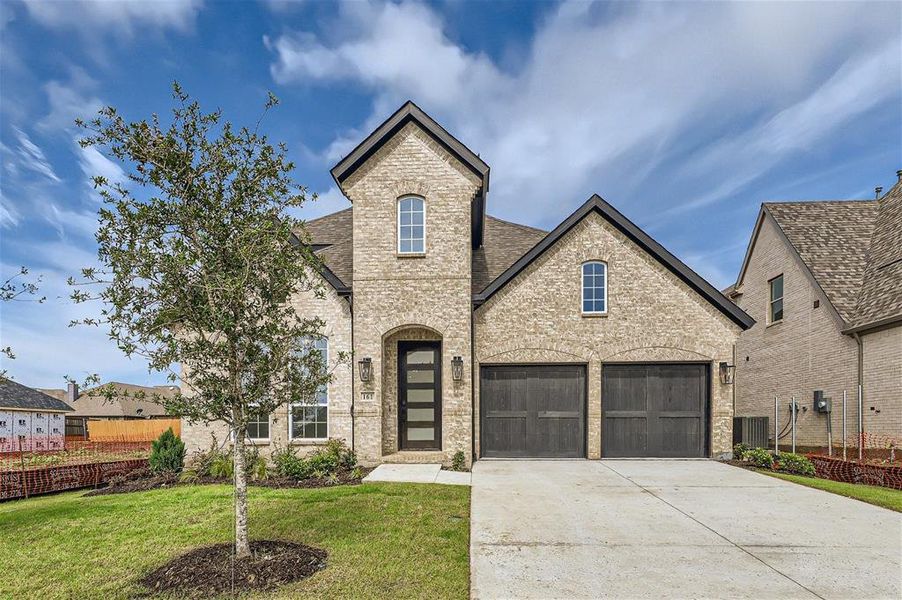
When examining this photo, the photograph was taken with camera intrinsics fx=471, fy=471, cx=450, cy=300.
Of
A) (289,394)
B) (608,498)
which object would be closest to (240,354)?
(289,394)

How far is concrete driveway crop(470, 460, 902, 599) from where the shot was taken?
465 cm

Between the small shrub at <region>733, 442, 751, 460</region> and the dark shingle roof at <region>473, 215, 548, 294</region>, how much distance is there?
7.34 m

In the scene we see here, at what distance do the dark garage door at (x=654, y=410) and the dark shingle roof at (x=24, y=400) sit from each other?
1229 inches

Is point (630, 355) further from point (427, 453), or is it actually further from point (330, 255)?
point (330, 255)

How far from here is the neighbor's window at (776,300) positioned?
15.7 meters

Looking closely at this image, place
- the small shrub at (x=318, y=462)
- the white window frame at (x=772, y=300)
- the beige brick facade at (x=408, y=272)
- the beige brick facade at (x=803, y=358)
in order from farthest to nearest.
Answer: the white window frame at (x=772, y=300), the beige brick facade at (x=803, y=358), the beige brick facade at (x=408, y=272), the small shrub at (x=318, y=462)

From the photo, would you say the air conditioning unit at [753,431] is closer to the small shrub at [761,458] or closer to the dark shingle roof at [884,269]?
the small shrub at [761,458]

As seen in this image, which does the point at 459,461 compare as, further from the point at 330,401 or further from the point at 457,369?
the point at 330,401

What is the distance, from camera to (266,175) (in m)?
5.35

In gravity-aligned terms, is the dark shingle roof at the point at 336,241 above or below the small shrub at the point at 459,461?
above

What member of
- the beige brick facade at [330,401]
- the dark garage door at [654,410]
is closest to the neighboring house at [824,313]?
the dark garage door at [654,410]

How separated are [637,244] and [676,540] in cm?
786

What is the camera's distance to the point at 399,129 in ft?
37.5

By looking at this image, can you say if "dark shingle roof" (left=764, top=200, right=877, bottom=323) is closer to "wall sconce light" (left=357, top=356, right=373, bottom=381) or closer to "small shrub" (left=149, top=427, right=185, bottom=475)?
"wall sconce light" (left=357, top=356, right=373, bottom=381)
